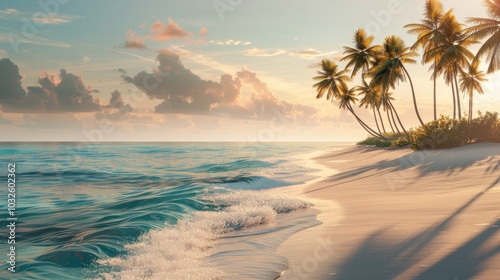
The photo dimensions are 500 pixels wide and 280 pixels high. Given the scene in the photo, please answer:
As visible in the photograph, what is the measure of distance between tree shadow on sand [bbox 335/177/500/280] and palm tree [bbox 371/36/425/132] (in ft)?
110

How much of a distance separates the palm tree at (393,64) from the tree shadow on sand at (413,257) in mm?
33619

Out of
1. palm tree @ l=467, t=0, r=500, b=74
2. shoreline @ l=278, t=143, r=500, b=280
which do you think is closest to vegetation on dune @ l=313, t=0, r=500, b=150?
palm tree @ l=467, t=0, r=500, b=74

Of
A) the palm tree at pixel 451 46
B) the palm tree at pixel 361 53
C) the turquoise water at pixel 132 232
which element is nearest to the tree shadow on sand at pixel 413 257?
the turquoise water at pixel 132 232

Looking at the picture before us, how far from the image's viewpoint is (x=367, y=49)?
156ft

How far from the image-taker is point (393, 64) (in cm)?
3875

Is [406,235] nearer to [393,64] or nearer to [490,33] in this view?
[490,33]

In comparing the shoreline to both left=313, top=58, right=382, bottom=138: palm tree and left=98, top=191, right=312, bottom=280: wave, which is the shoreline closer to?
left=98, top=191, right=312, bottom=280: wave

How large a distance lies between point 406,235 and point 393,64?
3557 centimetres

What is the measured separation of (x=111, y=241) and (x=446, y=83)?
134ft

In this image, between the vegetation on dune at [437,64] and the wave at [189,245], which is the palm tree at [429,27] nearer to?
the vegetation on dune at [437,64]

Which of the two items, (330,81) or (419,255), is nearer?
(419,255)

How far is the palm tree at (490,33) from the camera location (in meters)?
26.8

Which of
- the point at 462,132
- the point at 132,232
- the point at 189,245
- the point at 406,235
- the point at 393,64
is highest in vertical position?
the point at 393,64

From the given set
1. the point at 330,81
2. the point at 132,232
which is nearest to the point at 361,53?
the point at 330,81
